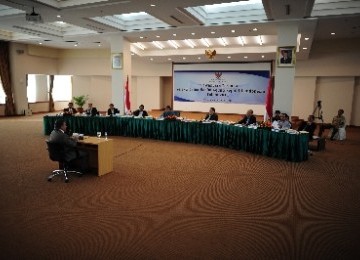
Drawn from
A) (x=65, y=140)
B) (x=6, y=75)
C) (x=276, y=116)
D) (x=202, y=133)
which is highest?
(x=6, y=75)

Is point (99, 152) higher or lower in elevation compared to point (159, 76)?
lower

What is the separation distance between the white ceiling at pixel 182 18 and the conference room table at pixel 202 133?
11.4 ft

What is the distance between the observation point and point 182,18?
30.3 ft

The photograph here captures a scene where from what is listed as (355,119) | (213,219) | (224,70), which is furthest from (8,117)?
(355,119)

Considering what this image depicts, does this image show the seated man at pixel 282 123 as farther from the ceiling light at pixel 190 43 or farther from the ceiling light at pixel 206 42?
the ceiling light at pixel 190 43

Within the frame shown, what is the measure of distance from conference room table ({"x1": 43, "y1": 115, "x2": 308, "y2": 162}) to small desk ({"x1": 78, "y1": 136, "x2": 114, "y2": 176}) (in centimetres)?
382

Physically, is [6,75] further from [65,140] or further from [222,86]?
[65,140]

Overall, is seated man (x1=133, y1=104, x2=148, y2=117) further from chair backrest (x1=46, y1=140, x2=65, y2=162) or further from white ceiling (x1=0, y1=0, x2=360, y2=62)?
chair backrest (x1=46, y1=140, x2=65, y2=162)

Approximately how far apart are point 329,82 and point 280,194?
12051mm

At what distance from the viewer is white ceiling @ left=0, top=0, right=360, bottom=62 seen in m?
7.95

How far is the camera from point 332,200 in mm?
5070

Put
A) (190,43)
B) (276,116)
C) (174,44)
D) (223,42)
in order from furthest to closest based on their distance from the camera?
(174,44) → (190,43) → (223,42) → (276,116)

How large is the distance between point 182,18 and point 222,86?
366 inches

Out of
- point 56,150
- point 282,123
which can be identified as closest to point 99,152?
point 56,150
